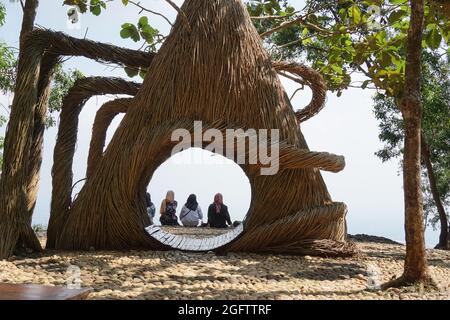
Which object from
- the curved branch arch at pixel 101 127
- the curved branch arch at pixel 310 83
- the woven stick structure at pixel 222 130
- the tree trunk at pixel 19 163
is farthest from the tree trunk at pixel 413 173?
the tree trunk at pixel 19 163

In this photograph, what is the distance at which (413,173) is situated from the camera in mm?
3277

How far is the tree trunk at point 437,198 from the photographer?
822 centimetres

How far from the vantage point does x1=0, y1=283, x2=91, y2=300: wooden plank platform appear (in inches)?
72.3

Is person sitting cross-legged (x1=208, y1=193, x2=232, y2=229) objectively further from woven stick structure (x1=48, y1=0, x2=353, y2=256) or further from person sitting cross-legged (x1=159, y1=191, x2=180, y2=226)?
woven stick structure (x1=48, y1=0, x2=353, y2=256)

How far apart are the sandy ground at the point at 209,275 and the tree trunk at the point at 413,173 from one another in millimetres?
185

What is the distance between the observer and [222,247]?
4566 mm

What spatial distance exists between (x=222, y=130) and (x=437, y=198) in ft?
18.4

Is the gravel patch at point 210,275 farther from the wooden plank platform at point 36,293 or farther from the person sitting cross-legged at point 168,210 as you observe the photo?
the person sitting cross-legged at point 168,210

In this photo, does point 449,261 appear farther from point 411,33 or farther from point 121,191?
point 121,191

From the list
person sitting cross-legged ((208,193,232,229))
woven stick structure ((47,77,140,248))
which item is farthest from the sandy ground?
person sitting cross-legged ((208,193,232,229))

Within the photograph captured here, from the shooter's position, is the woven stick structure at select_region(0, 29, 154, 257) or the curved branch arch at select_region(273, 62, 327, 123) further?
the curved branch arch at select_region(273, 62, 327, 123)

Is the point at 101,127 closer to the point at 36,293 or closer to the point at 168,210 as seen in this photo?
the point at 168,210

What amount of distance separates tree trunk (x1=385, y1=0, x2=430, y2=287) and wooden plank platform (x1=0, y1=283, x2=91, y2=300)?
2.27 metres
